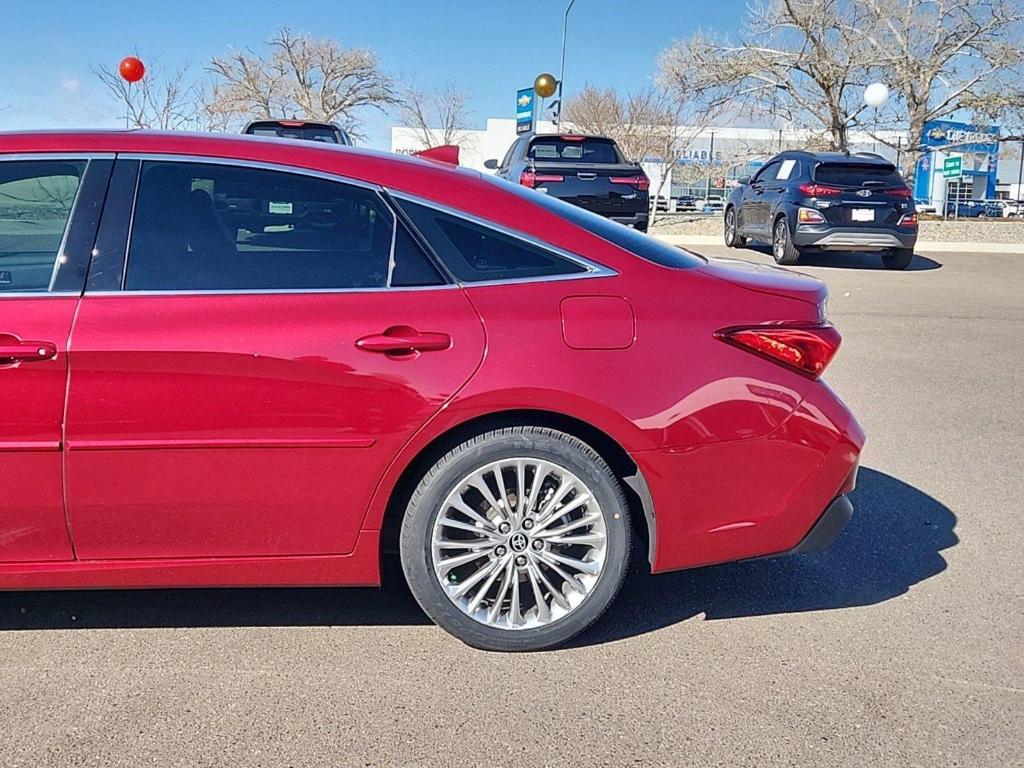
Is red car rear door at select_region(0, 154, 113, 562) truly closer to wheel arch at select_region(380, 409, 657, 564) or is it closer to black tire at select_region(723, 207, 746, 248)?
wheel arch at select_region(380, 409, 657, 564)

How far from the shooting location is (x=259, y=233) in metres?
3.46

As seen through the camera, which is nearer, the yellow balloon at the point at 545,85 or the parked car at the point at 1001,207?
the yellow balloon at the point at 545,85

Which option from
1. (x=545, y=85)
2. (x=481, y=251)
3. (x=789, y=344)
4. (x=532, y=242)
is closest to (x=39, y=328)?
(x=481, y=251)

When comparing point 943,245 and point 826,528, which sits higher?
point 943,245

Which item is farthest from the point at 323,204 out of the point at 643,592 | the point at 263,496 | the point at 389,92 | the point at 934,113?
the point at 389,92

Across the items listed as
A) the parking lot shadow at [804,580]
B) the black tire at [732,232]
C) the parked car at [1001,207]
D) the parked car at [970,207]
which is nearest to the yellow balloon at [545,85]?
the black tire at [732,232]

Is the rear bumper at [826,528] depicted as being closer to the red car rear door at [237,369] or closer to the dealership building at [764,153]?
the red car rear door at [237,369]

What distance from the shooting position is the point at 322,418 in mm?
3277

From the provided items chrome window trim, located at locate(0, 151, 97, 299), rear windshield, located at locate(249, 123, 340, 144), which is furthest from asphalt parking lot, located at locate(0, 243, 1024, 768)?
rear windshield, located at locate(249, 123, 340, 144)

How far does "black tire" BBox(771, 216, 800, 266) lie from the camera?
16.1 m

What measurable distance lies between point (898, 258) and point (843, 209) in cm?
158

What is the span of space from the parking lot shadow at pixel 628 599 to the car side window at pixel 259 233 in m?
1.24

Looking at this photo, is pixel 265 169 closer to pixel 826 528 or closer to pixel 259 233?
pixel 259 233

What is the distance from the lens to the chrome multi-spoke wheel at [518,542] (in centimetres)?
344
